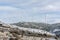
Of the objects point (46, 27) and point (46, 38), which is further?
point (46, 27)

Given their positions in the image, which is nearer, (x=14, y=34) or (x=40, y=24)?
(x=14, y=34)

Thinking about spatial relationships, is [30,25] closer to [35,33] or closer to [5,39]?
[35,33]

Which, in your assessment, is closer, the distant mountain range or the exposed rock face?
the exposed rock face

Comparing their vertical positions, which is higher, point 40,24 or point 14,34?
A: point 40,24

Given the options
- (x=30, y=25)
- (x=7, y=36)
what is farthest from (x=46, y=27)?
(x=7, y=36)

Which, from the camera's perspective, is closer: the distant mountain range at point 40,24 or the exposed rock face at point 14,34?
the exposed rock face at point 14,34

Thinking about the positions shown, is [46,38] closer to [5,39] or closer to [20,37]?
[20,37]

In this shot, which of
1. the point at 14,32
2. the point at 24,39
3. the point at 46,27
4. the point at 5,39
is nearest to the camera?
the point at 5,39

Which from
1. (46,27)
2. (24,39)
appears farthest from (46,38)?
(46,27)

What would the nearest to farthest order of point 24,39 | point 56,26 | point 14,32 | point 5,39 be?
point 5,39, point 24,39, point 14,32, point 56,26
